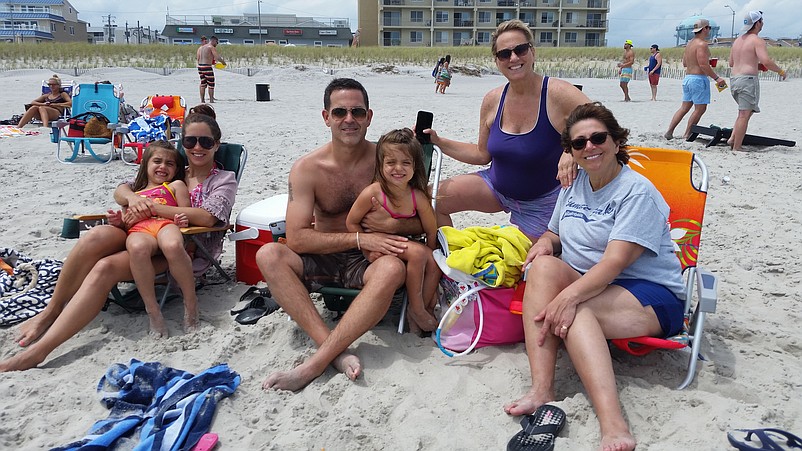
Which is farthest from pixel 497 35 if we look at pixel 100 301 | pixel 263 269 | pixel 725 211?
pixel 725 211

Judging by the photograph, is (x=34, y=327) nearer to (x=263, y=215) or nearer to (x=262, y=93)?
(x=263, y=215)

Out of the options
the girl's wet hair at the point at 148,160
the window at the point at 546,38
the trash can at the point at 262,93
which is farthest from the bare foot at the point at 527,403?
the window at the point at 546,38

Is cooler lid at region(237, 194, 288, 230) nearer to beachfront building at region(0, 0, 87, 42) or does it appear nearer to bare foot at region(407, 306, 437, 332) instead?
bare foot at region(407, 306, 437, 332)

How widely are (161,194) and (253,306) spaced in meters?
0.91

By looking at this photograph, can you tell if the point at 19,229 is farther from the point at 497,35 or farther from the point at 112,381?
the point at 497,35

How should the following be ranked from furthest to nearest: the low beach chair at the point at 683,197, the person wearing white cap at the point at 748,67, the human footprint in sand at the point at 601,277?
the person wearing white cap at the point at 748,67, the low beach chair at the point at 683,197, the human footprint in sand at the point at 601,277

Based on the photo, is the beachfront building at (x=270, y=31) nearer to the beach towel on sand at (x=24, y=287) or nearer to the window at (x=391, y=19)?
the window at (x=391, y=19)

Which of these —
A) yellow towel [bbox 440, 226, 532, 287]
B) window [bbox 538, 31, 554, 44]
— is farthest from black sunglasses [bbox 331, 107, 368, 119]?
window [bbox 538, 31, 554, 44]

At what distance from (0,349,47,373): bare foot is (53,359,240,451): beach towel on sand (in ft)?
1.43

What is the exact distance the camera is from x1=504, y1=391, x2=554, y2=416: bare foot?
8.33 ft

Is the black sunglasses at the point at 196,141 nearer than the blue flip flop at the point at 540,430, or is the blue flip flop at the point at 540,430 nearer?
the blue flip flop at the point at 540,430

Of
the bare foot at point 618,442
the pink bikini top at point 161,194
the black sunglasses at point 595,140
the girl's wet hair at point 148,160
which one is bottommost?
the bare foot at point 618,442

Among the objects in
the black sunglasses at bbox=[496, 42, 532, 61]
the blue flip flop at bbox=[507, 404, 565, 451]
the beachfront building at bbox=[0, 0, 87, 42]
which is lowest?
the blue flip flop at bbox=[507, 404, 565, 451]

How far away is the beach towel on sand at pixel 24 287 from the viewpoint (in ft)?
11.6
